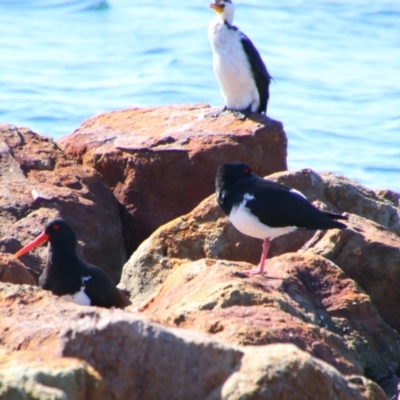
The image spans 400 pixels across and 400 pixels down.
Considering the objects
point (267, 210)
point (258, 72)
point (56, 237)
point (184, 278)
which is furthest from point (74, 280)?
point (258, 72)

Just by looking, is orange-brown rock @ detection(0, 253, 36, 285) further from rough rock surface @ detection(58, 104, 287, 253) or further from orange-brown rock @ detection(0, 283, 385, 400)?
rough rock surface @ detection(58, 104, 287, 253)

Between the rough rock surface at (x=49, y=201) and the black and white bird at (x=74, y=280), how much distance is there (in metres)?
0.67

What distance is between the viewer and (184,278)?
6.74 m

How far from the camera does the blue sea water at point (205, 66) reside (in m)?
19.4

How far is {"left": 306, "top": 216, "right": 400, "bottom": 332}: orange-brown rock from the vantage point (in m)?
7.62

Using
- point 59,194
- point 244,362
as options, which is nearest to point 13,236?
point 59,194

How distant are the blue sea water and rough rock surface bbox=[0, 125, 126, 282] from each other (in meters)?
8.19

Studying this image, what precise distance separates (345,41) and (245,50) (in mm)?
12849

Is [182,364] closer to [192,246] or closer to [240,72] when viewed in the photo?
[192,246]

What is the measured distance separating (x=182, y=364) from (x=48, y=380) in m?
0.68

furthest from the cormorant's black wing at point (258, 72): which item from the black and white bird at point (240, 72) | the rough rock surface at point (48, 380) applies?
the rough rock surface at point (48, 380)

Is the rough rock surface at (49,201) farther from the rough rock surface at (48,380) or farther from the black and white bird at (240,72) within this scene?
the rough rock surface at (48,380)

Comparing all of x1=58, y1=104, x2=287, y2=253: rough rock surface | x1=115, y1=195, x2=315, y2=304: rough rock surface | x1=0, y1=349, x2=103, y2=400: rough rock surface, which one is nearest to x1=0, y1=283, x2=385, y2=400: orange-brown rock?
x1=0, y1=349, x2=103, y2=400: rough rock surface

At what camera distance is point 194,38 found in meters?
24.9
